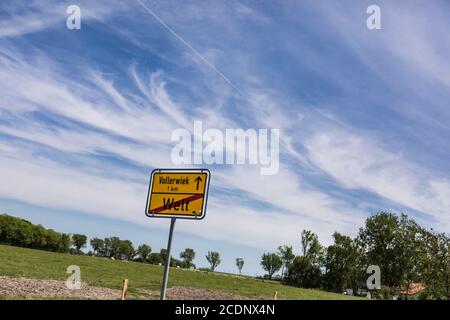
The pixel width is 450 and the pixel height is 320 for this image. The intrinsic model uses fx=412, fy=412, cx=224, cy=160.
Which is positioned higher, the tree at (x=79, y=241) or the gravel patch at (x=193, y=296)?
the tree at (x=79, y=241)

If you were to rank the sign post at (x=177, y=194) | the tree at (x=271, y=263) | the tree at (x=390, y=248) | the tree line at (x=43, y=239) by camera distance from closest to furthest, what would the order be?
the sign post at (x=177, y=194), the tree at (x=390, y=248), the tree line at (x=43, y=239), the tree at (x=271, y=263)

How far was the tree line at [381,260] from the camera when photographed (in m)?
57.0

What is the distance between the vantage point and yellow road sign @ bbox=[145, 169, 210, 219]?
754cm

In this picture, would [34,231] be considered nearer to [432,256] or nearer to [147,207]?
[432,256]

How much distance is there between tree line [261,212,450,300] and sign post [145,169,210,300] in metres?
57.1

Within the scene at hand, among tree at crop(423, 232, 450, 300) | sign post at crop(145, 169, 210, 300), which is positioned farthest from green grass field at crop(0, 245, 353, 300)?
sign post at crop(145, 169, 210, 300)

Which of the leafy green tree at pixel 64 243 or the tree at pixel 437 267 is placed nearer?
the tree at pixel 437 267

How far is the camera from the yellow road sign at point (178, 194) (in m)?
7.54

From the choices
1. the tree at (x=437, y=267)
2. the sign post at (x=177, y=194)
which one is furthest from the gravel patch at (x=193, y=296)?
the tree at (x=437, y=267)

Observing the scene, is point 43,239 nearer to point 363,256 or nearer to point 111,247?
point 111,247

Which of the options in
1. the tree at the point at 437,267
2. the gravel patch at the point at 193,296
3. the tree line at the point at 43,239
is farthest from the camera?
the tree line at the point at 43,239

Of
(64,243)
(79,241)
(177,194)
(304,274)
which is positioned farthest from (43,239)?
(177,194)

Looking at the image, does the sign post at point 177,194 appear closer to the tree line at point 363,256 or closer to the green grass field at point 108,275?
the green grass field at point 108,275

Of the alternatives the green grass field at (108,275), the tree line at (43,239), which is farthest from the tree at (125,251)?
the green grass field at (108,275)
